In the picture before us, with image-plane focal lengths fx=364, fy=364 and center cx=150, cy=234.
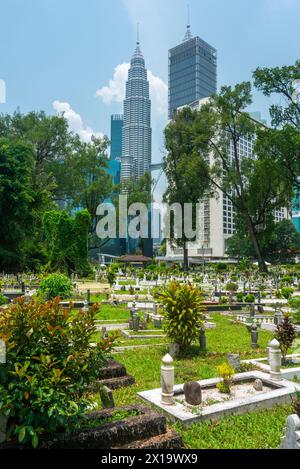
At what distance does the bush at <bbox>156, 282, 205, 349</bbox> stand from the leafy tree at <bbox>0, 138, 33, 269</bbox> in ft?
83.3

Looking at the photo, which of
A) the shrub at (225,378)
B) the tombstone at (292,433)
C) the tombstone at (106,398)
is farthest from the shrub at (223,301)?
the tombstone at (292,433)

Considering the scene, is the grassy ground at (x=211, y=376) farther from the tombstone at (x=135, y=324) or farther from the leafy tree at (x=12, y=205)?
the leafy tree at (x=12, y=205)

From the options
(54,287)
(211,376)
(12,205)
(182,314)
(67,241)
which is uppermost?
(12,205)

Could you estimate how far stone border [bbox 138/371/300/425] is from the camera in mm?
5172

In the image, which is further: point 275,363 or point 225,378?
point 275,363

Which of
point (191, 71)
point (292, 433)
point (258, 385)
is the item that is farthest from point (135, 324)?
point (191, 71)

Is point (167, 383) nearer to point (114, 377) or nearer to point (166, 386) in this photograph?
point (166, 386)

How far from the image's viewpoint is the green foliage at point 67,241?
3262cm

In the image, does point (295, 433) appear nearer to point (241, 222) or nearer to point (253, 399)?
point (253, 399)

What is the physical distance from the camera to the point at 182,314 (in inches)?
356

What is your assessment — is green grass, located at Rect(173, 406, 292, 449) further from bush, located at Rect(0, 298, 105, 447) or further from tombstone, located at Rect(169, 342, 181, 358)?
tombstone, located at Rect(169, 342, 181, 358)

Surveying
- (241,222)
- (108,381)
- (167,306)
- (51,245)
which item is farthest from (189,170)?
(108,381)

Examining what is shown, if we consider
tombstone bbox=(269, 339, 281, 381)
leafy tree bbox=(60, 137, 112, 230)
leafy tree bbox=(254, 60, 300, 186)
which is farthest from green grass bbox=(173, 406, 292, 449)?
leafy tree bbox=(60, 137, 112, 230)

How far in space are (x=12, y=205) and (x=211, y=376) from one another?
28.7 m
